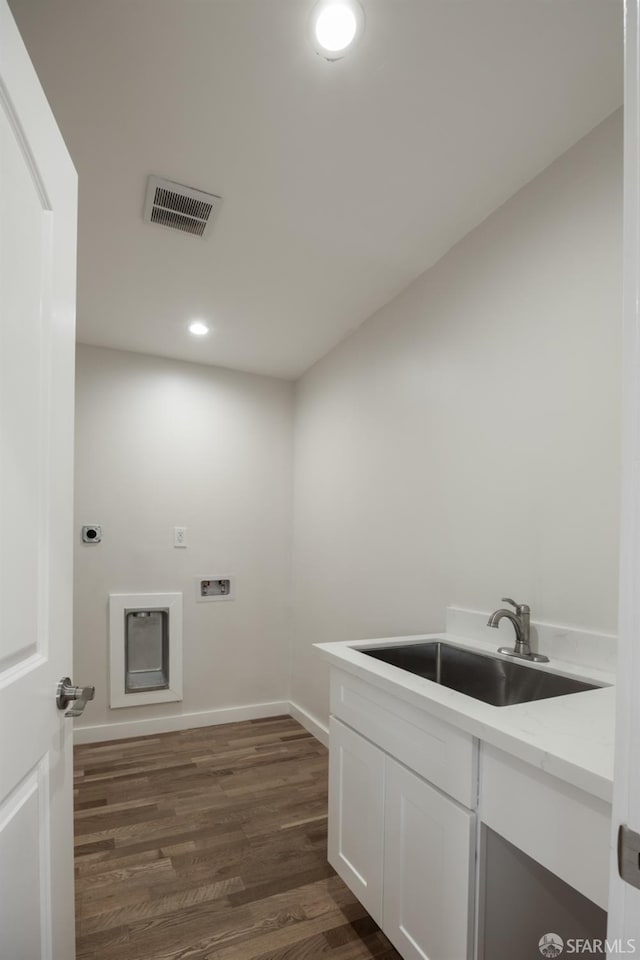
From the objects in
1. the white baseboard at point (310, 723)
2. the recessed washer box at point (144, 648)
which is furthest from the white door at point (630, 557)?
the recessed washer box at point (144, 648)

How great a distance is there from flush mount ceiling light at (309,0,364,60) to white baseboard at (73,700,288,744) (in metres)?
3.60

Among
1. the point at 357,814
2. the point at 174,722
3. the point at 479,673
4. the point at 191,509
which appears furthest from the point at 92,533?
the point at 479,673

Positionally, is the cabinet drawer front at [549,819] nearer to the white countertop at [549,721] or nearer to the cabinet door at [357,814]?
the white countertop at [549,721]

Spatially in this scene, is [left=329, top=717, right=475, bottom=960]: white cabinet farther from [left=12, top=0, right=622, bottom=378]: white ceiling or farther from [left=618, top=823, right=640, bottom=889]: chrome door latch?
[left=12, top=0, right=622, bottom=378]: white ceiling

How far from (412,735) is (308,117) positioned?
6.02 ft

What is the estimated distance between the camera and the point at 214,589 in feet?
12.0

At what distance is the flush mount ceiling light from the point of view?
1.21 m

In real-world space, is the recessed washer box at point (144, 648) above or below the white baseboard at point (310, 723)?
above

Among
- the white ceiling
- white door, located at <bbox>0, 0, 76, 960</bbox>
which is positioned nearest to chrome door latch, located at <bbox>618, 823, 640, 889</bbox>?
white door, located at <bbox>0, 0, 76, 960</bbox>

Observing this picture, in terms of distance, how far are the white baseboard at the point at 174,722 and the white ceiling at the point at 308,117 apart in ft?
8.95

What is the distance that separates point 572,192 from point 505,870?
6.43 feet

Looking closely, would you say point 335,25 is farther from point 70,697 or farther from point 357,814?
point 357,814

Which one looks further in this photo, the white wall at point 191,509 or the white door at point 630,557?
the white wall at point 191,509

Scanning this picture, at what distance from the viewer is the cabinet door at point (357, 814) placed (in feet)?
5.21
